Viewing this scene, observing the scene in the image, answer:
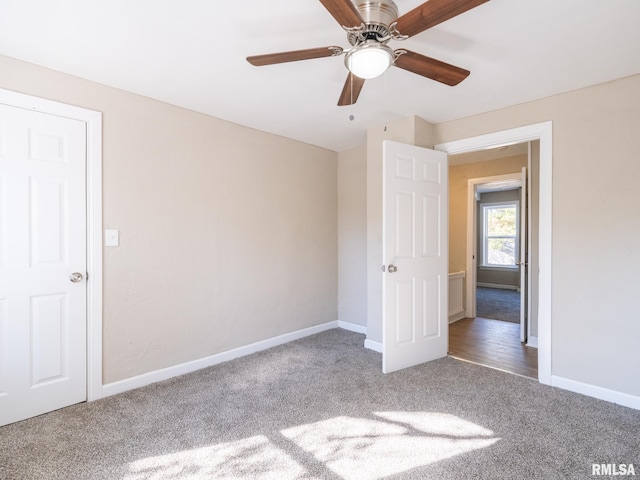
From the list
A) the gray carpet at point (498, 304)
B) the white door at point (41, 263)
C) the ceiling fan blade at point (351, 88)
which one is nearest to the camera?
the ceiling fan blade at point (351, 88)

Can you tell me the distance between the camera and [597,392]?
2.49 metres

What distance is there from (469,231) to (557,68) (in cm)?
306

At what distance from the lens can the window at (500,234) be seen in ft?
26.2

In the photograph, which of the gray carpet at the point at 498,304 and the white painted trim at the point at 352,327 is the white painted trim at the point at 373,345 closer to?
the white painted trim at the point at 352,327

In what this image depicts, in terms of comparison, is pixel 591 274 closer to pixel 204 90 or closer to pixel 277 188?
pixel 277 188

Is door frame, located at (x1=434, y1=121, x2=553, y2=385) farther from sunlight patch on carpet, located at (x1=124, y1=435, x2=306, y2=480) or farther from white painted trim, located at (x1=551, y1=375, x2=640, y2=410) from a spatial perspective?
sunlight patch on carpet, located at (x1=124, y1=435, x2=306, y2=480)

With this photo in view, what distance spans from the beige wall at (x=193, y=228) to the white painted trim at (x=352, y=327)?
369mm

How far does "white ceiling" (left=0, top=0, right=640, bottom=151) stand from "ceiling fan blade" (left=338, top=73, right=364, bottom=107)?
0.92 feet

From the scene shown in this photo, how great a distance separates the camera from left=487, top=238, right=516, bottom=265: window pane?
805cm

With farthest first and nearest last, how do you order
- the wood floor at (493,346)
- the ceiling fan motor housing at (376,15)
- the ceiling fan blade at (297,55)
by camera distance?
the wood floor at (493,346)
the ceiling fan blade at (297,55)
the ceiling fan motor housing at (376,15)

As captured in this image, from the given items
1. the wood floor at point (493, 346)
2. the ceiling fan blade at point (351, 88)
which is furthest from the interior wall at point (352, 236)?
the ceiling fan blade at point (351, 88)

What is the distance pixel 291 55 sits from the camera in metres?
1.61

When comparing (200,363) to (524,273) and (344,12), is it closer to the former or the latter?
(344,12)

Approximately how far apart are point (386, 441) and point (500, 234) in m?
7.69
